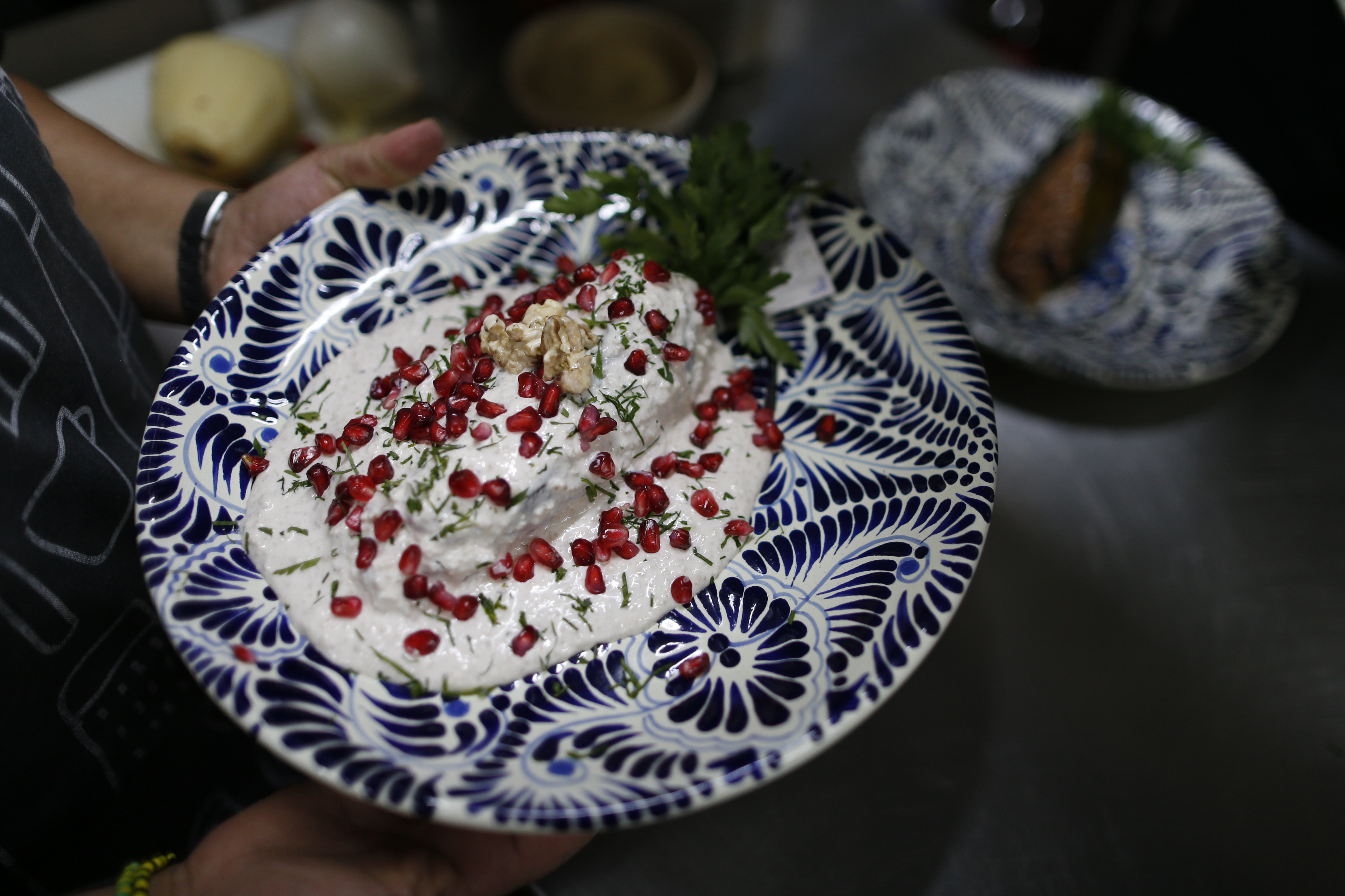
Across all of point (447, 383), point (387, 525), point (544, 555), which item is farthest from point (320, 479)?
point (544, 555)

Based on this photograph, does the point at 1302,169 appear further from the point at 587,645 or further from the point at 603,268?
the point at 587,645

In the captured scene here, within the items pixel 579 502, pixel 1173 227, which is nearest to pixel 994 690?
pixel 579 502

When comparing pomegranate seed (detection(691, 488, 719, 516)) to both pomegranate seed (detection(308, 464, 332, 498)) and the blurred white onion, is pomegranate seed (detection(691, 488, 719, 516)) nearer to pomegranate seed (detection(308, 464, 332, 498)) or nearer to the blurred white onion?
pomegranate seed (detection(308, 464, 332, 498))

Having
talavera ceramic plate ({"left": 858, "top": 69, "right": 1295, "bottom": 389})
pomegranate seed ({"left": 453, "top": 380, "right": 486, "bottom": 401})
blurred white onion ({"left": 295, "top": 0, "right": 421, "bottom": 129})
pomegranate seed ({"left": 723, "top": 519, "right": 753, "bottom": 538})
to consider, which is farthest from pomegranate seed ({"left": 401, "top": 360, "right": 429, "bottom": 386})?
blurred white onion ({"left": 295, "top": 0, "right": 421, "bottom": 129})

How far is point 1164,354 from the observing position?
2.86 meters

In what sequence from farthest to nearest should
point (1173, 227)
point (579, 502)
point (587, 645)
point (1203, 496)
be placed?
point (1173, 227) → point (1203, 496) → point (579, 502) → point (587, 645)

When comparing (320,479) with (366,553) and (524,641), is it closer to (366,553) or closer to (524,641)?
(366,553)

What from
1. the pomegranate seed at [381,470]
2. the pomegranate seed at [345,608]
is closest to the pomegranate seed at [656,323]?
the pomegranate seed at [381,470]

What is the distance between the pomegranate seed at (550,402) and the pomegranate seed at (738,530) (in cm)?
53

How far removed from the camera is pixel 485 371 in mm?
1960

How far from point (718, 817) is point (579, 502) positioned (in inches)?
37.7

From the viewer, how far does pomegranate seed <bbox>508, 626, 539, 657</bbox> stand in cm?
177

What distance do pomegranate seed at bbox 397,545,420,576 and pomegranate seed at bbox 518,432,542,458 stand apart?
322mm

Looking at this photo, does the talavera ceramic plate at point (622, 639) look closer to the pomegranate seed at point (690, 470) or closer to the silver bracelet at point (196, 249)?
the pomegranate seed at point (690, 470)
